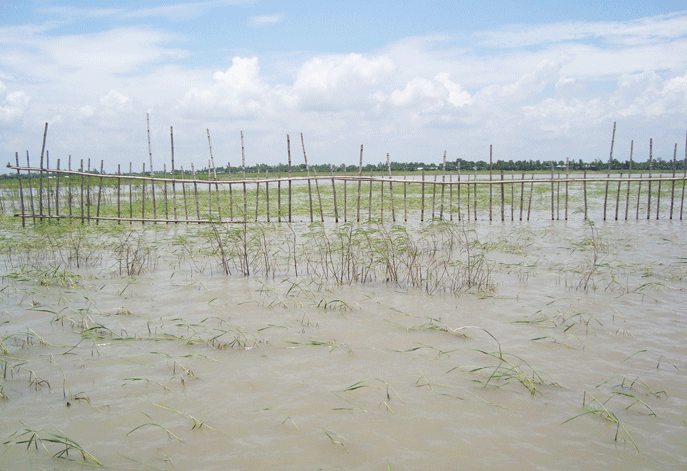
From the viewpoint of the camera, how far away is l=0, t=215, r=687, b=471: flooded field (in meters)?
2.14

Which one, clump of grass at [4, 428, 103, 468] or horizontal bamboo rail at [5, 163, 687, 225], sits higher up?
horizontal bamboo rail at [5, 163, 687, 225]

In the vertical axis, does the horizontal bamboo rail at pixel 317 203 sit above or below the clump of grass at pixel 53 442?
above

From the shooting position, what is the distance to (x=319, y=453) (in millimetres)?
2127

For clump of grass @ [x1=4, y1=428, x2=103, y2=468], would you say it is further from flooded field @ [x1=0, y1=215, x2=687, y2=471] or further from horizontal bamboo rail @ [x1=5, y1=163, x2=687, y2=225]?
horizontal bamboo rail @ [x1=5, y1=163, x2=687, y2=225]

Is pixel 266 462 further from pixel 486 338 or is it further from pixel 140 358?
pixel 486 338

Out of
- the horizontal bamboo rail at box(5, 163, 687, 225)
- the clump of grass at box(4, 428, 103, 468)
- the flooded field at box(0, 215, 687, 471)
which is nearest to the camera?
the clump of grass at box(4, 428, 103, 468)

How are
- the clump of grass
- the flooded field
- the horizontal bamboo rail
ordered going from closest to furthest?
the clump of grass, the flooded field, the horizontal bamboo rail

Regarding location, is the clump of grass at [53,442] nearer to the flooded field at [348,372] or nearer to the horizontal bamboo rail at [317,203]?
the flooded field at [348,372]

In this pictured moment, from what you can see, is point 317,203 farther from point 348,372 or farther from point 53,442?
point 53,442

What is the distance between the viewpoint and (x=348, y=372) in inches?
116

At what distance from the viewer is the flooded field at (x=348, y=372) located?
2145 millimetres

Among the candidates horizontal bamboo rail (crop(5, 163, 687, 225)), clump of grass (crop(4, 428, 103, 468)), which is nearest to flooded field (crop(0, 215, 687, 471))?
clump of grass (crop(4, 428, 103, 468))

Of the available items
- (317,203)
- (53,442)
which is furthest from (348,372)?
(317,203)

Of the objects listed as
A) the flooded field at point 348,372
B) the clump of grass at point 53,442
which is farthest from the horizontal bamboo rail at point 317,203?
the clump of grass at point 53,442
